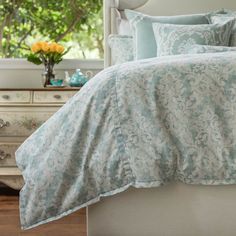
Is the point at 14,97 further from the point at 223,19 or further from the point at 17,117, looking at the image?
the point at 223,19

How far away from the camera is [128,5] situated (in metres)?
3.98

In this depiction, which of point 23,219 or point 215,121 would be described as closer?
point 215,121

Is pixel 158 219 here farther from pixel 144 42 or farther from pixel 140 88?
pixel 144 42

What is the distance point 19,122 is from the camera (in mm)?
3383

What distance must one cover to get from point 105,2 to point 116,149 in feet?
7.50

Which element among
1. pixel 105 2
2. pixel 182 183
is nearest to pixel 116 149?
pixel 182 183

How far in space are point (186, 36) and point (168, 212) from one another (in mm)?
1548

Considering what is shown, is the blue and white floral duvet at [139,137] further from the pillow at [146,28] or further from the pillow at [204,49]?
the pillow at [146,28]

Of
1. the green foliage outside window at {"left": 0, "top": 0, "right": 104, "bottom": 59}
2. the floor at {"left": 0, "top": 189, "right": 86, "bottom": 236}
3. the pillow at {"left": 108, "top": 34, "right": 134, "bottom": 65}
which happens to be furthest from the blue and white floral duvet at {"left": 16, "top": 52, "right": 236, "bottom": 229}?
the green foliage outside window at {"left": 0, "top": 0, "right": 104, "bottom": 59}

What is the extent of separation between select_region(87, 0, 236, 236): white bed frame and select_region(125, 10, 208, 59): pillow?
1.56 m

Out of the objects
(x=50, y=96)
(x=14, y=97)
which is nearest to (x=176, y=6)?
(x=50, y=96)

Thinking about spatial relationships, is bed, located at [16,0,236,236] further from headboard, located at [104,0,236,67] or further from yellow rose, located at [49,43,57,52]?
headboard, located at [104,0,236,67]

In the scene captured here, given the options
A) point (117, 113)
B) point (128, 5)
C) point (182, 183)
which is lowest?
point (182, 183)

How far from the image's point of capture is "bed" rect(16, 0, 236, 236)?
1877mm
